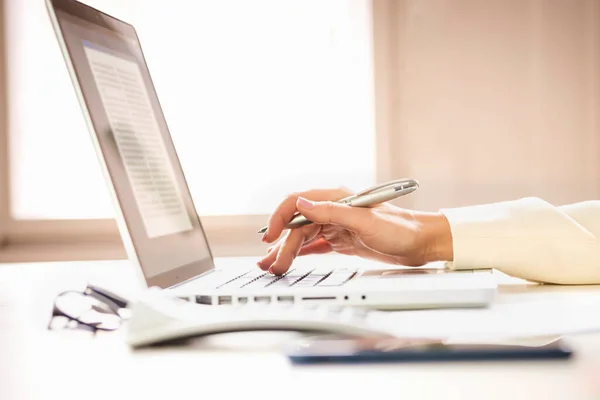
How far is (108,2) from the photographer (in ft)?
6.55

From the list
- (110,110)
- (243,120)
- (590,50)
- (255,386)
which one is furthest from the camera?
(243,120)

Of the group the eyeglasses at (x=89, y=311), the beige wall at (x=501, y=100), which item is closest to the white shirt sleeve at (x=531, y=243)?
the eyeglasses at (x=89, y=311)

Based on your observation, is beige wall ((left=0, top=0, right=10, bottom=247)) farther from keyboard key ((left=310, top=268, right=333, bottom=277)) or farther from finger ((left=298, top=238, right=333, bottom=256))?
keyboard key ((left=310, top=268, right=333, bottom=277))

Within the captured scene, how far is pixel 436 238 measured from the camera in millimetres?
956

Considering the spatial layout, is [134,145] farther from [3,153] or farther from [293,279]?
[3,153]

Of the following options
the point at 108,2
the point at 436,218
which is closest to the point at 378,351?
the point at 436,218

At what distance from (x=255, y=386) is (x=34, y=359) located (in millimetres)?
184

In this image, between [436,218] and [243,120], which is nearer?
[436,218]

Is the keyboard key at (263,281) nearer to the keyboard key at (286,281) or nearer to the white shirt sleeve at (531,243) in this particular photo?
the keyboard key at (286,281)

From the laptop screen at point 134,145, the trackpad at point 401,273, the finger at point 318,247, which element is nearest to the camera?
the laptop screen at point 134,145

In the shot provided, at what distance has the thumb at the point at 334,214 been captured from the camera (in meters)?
0.85

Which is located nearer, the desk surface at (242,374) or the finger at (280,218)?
the desk surface at (242,374)

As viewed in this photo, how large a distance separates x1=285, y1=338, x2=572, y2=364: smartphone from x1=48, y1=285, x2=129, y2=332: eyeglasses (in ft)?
0.76

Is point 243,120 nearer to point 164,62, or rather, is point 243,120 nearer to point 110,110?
point 164,62
